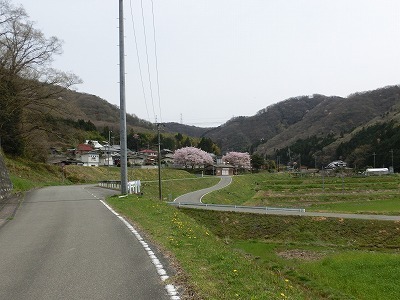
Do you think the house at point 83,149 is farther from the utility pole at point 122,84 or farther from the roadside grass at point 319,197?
the utility pole at point 122,84

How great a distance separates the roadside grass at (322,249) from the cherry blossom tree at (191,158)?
91.2 m

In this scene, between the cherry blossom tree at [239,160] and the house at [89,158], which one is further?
the cherry blossom tree at [239,160]

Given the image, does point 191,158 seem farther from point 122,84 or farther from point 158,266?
point 158,266

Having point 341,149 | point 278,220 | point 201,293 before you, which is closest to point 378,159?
point 341,149

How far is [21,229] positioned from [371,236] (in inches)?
766

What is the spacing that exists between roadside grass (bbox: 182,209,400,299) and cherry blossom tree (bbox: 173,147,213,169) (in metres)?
91.2

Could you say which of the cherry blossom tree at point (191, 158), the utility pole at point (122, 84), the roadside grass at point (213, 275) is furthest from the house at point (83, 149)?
the roadside grass at point (213, 275)

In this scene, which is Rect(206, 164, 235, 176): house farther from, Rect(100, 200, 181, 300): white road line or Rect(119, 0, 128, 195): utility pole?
Rect(100, 200, 181, 300): white road line

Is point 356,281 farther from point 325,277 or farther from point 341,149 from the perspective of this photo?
point 341,149

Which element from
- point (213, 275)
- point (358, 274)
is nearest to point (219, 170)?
point (358, 274)

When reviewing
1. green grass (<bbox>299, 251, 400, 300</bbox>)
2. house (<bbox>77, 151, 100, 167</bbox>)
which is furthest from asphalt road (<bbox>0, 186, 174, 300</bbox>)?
house (<bbox>77, 151, 100, 167</bbox>)

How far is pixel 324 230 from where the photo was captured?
2536 centimetres

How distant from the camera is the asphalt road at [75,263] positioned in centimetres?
603

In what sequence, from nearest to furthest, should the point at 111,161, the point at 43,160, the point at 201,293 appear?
the point at 201,293
the point at 43,160
the point at 111,161
